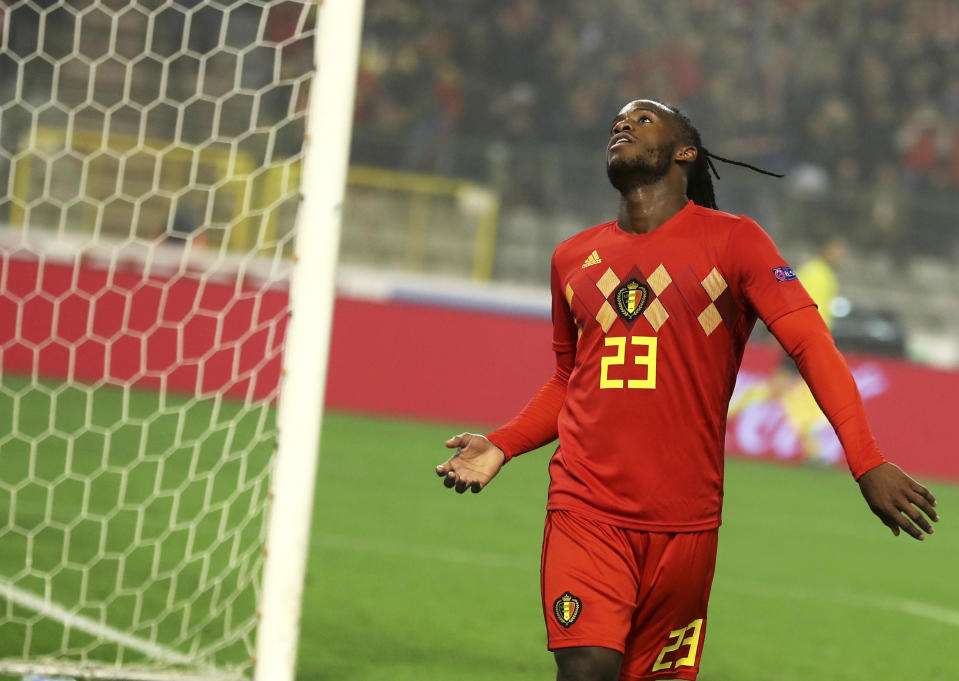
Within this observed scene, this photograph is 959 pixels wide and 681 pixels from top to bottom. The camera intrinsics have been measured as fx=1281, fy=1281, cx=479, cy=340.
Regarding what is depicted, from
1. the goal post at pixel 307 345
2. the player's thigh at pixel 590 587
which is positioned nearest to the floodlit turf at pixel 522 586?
the goal post at pixel 307 345

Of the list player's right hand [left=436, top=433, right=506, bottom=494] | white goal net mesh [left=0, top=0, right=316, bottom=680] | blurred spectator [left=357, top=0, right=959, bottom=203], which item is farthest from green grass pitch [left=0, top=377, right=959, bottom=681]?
blurred spectator [left=357, top=0, right=959, bottom=203]

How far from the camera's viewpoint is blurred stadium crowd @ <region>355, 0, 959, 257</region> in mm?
16234

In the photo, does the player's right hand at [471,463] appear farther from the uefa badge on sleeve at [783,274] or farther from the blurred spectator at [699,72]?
the blurred spectator at [699,72]

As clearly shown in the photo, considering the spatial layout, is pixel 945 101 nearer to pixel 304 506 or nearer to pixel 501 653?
pixel 501 653

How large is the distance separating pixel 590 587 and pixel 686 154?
1.01 meters

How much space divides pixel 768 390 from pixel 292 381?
9.06 meters

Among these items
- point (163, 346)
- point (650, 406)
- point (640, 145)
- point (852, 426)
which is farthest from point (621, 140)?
point (163, 346)

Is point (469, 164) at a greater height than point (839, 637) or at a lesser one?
greater

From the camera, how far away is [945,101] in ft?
59.2

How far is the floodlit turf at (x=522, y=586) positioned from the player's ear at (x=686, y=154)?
2195 millimetres

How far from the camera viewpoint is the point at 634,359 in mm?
2875

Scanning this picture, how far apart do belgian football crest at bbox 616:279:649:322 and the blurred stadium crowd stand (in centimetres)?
1268

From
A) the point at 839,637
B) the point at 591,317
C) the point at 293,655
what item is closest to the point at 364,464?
the point at 839,637

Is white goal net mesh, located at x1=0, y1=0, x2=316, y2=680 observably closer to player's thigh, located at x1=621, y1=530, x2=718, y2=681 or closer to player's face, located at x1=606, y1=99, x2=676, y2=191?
player's face, located at x1=606, y1=99, x2=676, y2=191
